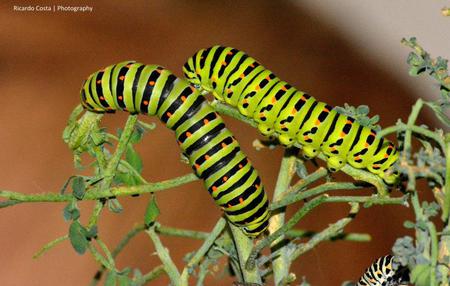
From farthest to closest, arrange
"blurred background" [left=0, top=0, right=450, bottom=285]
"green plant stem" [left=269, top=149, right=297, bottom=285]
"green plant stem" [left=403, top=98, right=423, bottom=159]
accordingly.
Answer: "blurred background" [left=0, top=0, right=450, bottom=285]
"green plant stem" [left=269, top=149, right=297, bottom=285]
"green plant stem" [left=403, top=98, right=423, bottom=159]

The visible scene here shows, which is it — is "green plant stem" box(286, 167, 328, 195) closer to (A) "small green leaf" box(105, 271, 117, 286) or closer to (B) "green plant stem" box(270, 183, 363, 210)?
(B) "green plant stem" box(270, 183, 363, 210)

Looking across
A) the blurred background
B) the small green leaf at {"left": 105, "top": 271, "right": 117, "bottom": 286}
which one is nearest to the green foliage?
the small green leaf at {"left": 105, "top": 271, "right": 117, "bottom": 286}

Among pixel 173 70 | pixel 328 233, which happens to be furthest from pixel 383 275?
pixel 173 70

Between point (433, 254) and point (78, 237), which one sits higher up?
point (78, 237)

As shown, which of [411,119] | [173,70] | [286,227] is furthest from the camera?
[173,70]

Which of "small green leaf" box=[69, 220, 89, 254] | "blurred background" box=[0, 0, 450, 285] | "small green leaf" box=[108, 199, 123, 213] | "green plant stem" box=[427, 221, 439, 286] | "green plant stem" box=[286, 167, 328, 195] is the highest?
"blurred background" box=[0, 0, 450, 285]

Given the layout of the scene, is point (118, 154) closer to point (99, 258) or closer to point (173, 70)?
point (99, 258)

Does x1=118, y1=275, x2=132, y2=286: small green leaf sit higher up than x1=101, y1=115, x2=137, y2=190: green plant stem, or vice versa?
x1=101, y1=115, x2=137, y2=190: green plant stem
